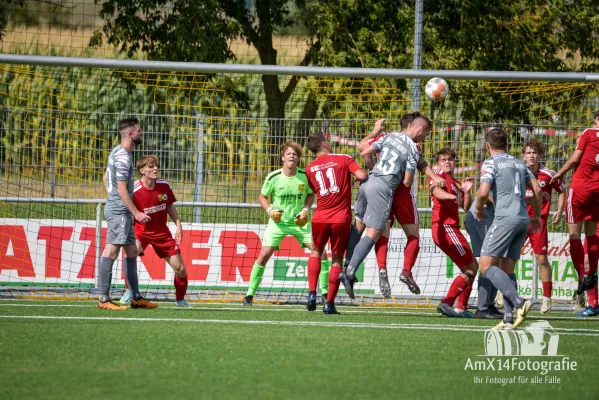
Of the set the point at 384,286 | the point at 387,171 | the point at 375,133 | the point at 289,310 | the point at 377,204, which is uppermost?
the point at 375,133

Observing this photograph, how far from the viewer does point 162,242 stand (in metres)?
11.1

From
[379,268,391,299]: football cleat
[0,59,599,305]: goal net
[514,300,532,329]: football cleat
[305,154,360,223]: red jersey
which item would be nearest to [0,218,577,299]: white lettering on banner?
[0,59,599,305]: goal net

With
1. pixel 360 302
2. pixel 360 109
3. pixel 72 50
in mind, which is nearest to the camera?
pixel 360 302

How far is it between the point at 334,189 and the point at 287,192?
1169 mm

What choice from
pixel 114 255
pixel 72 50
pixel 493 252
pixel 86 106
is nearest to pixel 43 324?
pixel 114 255

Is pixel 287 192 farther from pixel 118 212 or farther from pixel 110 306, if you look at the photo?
pixel 110 306

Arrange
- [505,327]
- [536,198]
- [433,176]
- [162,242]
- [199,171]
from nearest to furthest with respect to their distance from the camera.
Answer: [505,327], [536,198], [433,176], [162,242], [199,171]

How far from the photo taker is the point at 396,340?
8.25 m

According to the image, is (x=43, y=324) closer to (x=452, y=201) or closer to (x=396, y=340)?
(x=396, y=340)

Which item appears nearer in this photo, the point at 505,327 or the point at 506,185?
the point at 505,327

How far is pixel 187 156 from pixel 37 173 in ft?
7.52

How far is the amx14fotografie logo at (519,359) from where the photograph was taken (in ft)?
21.6

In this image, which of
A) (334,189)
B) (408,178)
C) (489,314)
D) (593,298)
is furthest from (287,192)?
(593,298)

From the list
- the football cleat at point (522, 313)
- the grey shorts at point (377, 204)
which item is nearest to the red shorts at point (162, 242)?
the grey shorts at point (377, 204)
